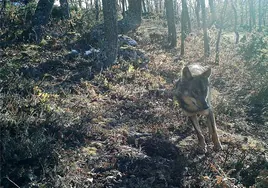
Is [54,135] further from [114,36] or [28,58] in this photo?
[114,36]

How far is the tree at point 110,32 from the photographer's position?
41.1 feet

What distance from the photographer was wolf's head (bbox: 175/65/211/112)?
22.9 ft

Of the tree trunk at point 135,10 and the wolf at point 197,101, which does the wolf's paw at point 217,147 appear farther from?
the tree trunk at point 135,10

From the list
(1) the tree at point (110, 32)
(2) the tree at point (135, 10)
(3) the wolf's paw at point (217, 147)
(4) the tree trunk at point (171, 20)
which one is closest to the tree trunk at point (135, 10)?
(2) the tree at point (135, 10)

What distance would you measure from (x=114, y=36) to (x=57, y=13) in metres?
6.36

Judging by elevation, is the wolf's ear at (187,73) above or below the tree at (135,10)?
below

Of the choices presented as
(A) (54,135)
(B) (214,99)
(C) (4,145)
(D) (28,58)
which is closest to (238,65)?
(B) (214,99)

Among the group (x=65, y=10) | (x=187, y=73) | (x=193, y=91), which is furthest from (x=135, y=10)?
(x=193, y=91)

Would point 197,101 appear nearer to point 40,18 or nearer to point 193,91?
point 193,91

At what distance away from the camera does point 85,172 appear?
17.3ft

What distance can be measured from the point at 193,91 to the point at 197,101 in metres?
0.27

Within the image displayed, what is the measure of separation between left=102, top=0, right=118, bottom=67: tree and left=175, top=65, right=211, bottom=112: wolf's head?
547cm

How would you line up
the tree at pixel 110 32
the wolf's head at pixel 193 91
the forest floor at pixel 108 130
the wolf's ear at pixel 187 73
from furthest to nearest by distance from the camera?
the tree at pixel 110 32
the wolf's ear at pixel 187 73
the wolf's head at pixel 193 91
the forest floor at pixel 108 130

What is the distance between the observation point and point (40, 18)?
46.9 feet
